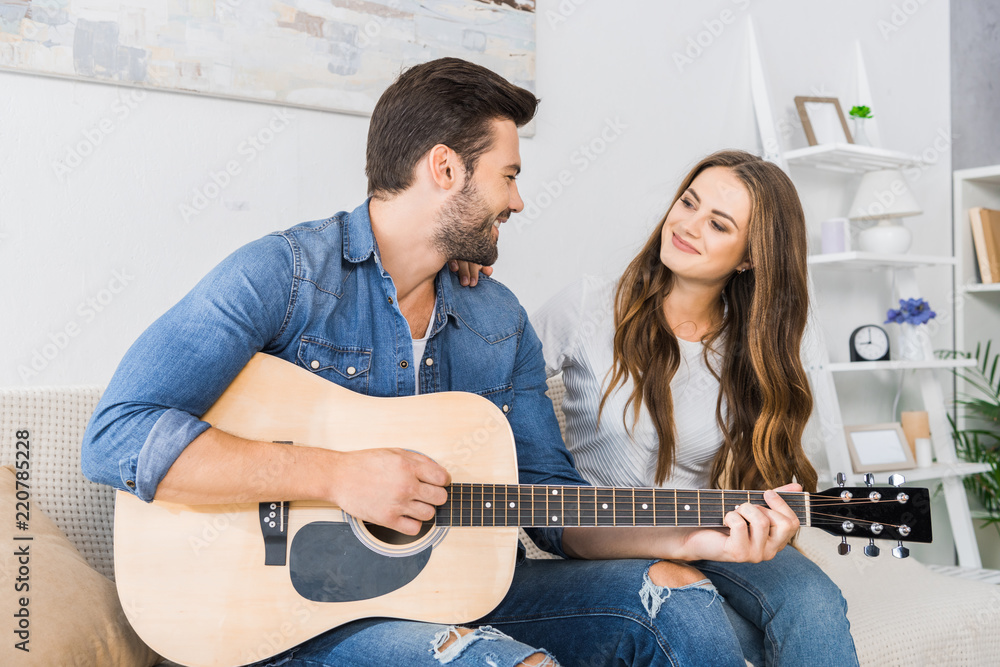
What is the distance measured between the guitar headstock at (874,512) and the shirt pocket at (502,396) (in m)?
0.50

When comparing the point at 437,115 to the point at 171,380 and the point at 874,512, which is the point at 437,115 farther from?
the point at 874,512

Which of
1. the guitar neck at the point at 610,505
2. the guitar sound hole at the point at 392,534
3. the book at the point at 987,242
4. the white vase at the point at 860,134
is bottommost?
the guitar sound hole at the point at 392,534

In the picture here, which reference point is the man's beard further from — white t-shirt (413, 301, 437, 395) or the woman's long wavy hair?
the woman's long wavy hair

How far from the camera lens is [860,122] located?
272cm

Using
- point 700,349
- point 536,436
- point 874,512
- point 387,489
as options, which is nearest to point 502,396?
point 536,436

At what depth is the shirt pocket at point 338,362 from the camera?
1.19 metres

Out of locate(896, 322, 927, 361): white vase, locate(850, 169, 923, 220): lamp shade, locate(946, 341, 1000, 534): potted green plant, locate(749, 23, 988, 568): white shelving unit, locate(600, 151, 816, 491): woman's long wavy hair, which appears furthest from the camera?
locate(946, 341, 1000, 534): potted green plant

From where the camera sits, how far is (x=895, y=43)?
2.97 metres

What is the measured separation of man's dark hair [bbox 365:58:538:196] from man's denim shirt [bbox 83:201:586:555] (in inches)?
4.0

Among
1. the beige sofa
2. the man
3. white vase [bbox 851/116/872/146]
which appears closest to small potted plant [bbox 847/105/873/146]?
white vase [bbox 851/116/872/146]

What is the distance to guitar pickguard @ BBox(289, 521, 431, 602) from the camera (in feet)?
3.51

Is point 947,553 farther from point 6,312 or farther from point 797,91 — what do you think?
point 6,312

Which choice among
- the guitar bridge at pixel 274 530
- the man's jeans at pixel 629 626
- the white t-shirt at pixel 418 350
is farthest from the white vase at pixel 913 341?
the guitar bridge at pixel 274 530

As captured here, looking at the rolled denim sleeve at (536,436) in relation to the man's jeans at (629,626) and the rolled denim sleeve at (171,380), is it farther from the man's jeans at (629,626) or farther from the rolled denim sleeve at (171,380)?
the rolled denim sleeve at (171,380)
